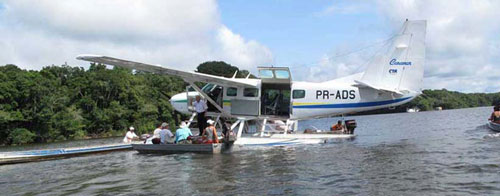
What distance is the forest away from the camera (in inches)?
1687

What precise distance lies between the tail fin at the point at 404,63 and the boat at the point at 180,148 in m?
6.51

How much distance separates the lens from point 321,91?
18031 millimetres

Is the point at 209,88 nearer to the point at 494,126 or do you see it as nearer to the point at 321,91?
the point at 321,91

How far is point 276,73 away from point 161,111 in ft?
151

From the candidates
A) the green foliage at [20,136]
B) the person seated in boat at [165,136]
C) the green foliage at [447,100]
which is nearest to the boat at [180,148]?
the person seated in boat at [165,136]

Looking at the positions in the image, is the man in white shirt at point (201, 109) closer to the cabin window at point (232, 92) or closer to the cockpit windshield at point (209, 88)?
the cockpit windshield at point (209, 88)

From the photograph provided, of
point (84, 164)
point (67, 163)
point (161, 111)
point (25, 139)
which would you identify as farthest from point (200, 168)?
point (161, 111)

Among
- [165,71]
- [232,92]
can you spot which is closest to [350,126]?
[232,92]

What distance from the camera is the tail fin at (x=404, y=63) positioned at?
17.8 metres

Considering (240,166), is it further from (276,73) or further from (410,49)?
(410,49)

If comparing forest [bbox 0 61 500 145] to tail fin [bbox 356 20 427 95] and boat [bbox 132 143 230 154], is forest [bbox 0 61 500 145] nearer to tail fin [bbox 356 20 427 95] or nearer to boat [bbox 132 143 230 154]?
tail fin [bbox 356 20 427 95]

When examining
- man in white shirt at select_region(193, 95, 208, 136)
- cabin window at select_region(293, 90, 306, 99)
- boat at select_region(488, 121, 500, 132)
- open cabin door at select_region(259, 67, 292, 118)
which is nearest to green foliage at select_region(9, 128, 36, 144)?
man in white shirt at select_region(193, 95, 208, 136)

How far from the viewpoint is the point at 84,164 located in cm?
1492

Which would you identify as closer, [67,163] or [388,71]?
[67,163]
